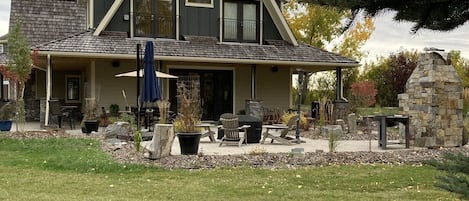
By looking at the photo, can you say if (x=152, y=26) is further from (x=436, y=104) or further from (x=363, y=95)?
(x=436, y=104)

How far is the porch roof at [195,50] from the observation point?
17562 mm

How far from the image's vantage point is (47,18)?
75.2 feet

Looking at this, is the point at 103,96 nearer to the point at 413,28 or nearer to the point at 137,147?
the point at 137,147

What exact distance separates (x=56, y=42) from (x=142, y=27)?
335 cm

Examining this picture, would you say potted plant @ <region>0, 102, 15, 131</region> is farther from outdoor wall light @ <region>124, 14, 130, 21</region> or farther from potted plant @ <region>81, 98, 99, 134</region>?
outdoor wall light @ <region>124, 14, 130, 21</region>

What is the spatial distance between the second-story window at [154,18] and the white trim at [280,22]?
4.13 metres

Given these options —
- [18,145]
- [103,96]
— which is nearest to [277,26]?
[103,96]

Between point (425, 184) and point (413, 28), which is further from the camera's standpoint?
point (425, 184)

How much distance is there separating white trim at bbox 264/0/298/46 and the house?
43mm

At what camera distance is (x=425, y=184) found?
24.9 feet

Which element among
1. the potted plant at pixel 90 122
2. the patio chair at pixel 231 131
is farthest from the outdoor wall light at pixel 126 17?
the patio chair at pixel 231 131

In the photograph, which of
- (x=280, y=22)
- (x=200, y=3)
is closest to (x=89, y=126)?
(x=200, y=3)

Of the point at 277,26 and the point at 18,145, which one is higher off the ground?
the point at 277,26

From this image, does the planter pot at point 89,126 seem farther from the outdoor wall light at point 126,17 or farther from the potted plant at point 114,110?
the outdoor wall light at point 126,17
